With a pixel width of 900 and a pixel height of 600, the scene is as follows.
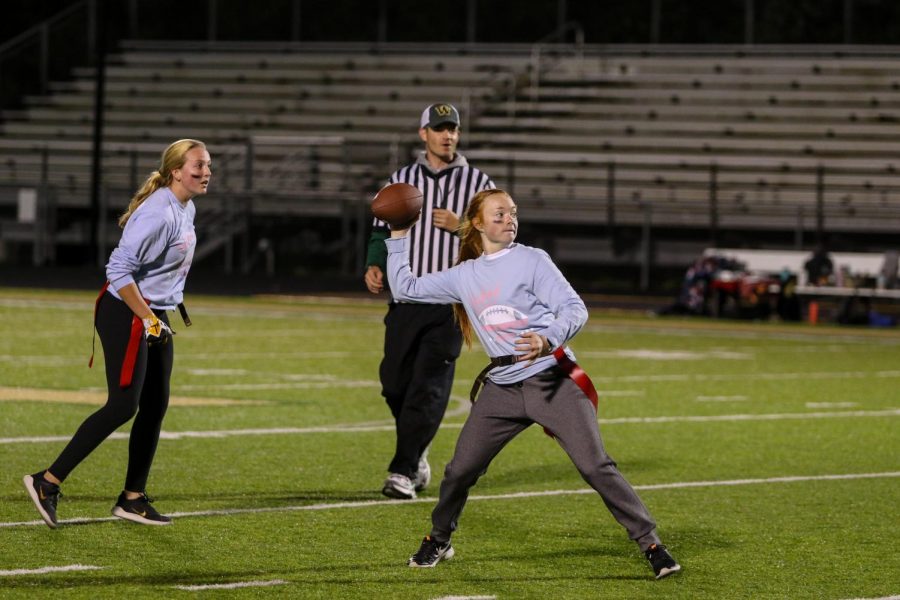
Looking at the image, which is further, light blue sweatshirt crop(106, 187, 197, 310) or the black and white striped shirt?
the black and white striped shirt

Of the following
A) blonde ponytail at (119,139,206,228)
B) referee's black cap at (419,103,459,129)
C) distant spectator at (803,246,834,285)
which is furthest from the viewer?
distant spectator at (803,246,834,285)

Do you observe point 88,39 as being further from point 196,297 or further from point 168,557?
point 168,557

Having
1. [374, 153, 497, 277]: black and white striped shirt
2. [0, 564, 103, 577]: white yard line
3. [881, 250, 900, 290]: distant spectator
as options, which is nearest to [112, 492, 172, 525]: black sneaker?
[0, 564, 103, 577]: white yard line

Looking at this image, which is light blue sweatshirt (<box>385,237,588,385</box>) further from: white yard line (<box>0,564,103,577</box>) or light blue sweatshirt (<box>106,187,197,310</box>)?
white yard line (<box>0,564,103,577</box>)

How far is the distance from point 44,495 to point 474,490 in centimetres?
245

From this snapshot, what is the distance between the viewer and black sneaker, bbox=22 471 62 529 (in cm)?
763

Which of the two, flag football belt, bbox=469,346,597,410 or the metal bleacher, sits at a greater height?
the metal bleacher

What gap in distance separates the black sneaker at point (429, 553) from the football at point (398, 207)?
1380mm

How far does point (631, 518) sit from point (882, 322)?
18.4 m

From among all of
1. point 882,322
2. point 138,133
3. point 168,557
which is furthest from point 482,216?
point 138,133

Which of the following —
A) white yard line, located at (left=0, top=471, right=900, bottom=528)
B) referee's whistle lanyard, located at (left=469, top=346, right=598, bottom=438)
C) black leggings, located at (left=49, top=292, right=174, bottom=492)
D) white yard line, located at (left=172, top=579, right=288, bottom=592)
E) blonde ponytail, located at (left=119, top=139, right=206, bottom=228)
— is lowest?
white yard line, located at (left=0, top=471, right=900, bottom=528)

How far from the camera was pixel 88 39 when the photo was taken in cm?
4200

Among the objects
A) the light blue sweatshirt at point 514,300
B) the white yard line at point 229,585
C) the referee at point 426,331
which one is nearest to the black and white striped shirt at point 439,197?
the referee at point 426,331

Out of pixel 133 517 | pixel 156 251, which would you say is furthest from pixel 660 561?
pixel 156 251
